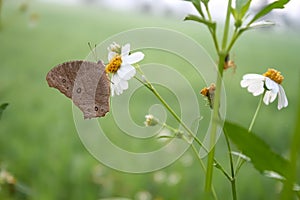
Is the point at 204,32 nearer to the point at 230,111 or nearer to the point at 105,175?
the point at 230,111

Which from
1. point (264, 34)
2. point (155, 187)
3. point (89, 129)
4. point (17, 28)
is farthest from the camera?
point (264, 34)

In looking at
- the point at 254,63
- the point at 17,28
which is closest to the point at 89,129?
the point at 254,63

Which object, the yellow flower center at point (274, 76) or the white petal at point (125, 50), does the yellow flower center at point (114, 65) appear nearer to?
the white petal at point (125, 50)

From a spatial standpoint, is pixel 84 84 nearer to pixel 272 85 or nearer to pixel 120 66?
pixel 120 66

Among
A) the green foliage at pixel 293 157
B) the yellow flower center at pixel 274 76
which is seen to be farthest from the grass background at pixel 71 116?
the green foliage at pixel 293 157

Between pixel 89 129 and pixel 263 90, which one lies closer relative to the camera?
pixel 263 90

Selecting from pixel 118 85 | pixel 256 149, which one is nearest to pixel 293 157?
pixel 256 149
